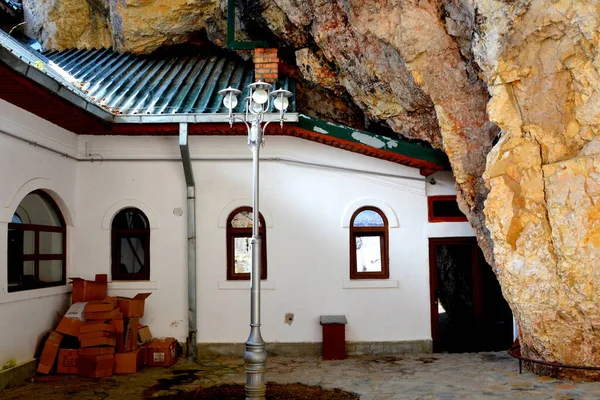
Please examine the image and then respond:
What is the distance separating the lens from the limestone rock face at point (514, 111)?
731 cm

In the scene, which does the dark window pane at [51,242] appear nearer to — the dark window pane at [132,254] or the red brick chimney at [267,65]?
the dark window pane at [132,254]

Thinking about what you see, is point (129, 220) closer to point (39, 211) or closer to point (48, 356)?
point (39, 211)

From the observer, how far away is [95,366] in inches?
365

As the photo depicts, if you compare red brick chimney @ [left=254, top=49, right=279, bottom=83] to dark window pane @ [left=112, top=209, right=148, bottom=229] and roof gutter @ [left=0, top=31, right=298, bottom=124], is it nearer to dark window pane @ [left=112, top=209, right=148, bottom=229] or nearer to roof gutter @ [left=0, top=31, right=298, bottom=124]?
roof gutter @ [left=0, top=31, right=298, bottom=124]

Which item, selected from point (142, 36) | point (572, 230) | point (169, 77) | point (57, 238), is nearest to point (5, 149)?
point (57, 238)

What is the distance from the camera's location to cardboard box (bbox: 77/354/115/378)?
9.28 metres

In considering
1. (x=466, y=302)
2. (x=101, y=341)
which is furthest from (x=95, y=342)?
(x=466, y=302)

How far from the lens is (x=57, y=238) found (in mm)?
10742

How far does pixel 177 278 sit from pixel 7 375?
3.35m

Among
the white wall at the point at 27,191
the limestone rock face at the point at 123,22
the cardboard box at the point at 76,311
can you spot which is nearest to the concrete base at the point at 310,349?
the cardboard box at the point at 76,311

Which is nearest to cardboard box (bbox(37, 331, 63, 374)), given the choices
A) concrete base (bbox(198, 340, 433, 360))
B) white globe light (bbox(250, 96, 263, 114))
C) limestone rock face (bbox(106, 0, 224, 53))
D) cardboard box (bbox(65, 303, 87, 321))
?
cardboard box (bbox(65, 303, 87, 321))

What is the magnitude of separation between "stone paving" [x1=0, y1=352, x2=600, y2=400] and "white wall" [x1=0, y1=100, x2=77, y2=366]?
0.81 metres

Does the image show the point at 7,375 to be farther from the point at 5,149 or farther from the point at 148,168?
the point at 148,168

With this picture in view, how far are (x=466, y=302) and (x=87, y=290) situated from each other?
9.13 metres
